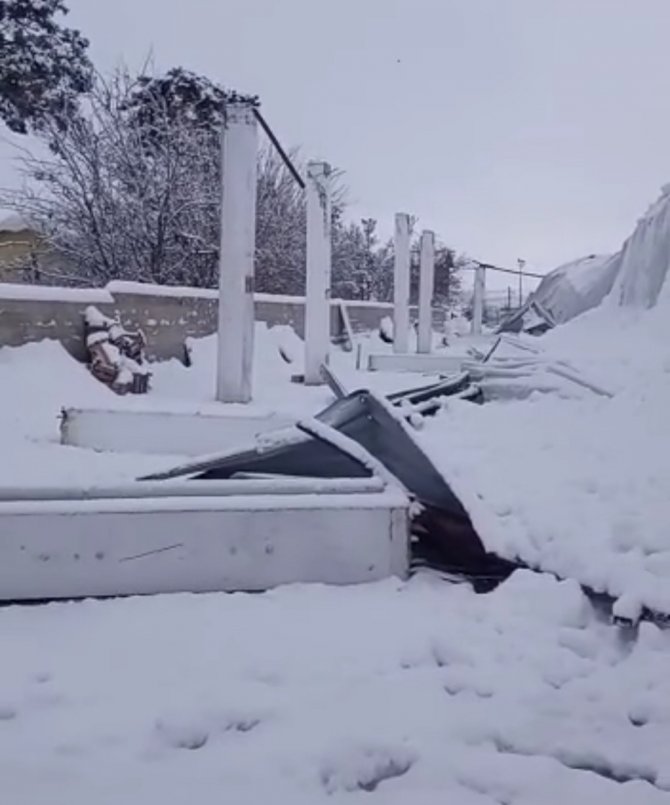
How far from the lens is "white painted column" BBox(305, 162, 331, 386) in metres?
7.47

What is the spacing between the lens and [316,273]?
7488 mm

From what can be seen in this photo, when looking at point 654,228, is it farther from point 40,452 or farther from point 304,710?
point 304,710

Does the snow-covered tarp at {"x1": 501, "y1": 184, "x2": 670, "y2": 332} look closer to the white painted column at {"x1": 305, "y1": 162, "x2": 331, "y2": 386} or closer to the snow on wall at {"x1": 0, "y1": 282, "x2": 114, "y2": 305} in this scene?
the white painted column at {"x1": 305, "y1": 162, "x2": 331, "y2": 386}

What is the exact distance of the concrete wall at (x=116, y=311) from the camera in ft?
19.0

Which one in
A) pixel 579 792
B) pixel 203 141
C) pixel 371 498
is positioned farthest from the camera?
pixel 203 141

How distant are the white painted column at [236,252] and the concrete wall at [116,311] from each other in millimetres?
1318

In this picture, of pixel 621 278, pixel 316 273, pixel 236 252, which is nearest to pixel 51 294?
pixel 236 252

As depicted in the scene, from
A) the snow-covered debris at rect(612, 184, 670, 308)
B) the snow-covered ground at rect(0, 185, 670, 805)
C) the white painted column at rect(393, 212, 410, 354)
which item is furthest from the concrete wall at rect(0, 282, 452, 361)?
the snow-covered ground at rect(0, 185, 670, 805)

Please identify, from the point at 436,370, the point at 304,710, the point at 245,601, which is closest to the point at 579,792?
the point at 304,710

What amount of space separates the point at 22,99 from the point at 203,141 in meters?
4.28

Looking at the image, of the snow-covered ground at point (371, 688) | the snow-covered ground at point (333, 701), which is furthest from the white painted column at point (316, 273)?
the snow-covered ground at point (333, 701)

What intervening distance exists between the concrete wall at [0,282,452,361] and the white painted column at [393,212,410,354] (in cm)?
263

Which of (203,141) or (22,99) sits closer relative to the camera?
(203,141)

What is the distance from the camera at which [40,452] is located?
4.07 meters
